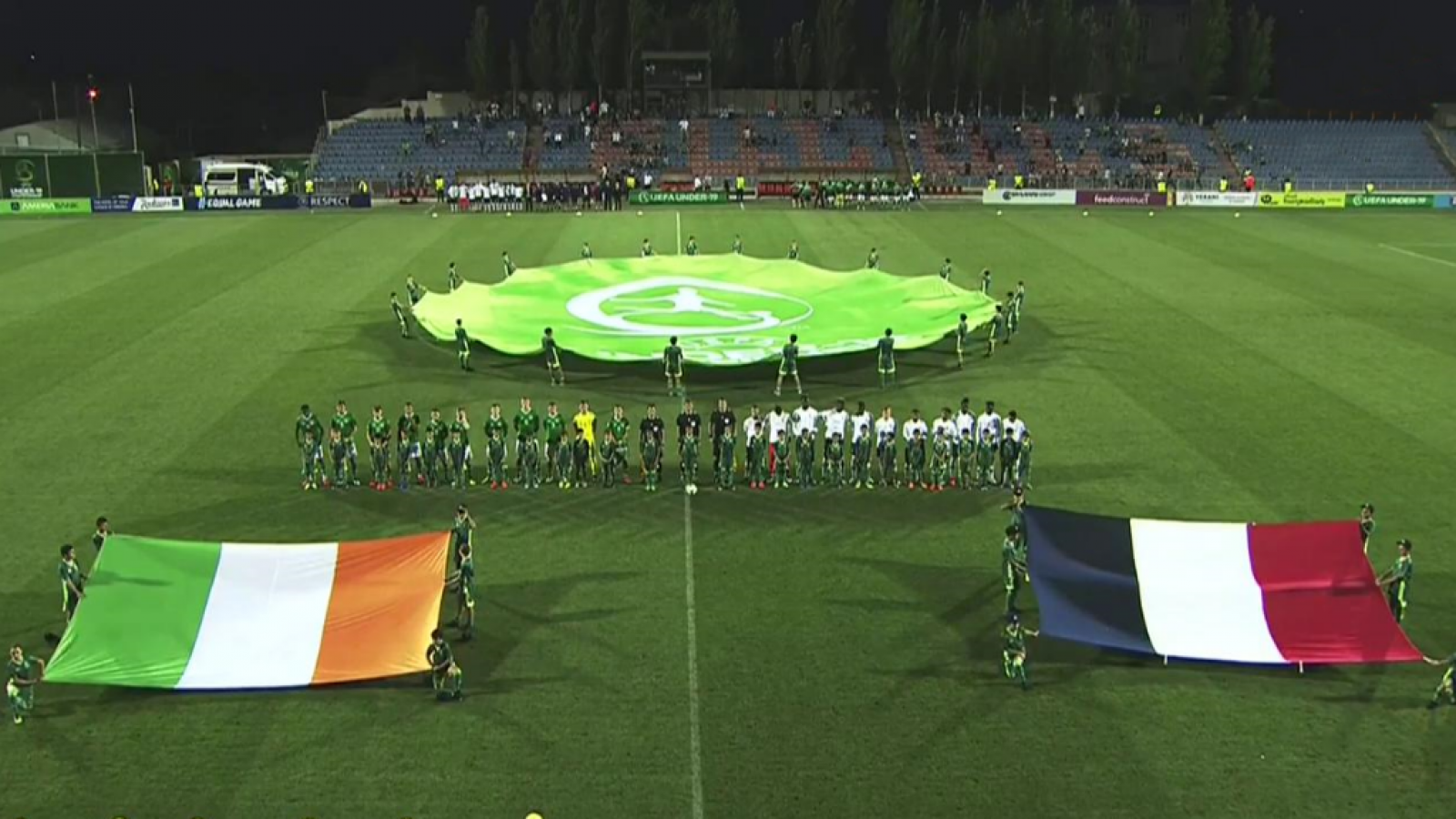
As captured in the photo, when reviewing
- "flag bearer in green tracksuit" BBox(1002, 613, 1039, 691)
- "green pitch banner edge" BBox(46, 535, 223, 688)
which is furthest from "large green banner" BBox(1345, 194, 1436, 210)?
"green pitch banner edge" BBox(46, 535, 223, 688)

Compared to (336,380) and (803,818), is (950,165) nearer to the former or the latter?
(336,380)

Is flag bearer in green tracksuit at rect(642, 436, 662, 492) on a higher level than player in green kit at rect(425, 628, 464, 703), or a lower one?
higher

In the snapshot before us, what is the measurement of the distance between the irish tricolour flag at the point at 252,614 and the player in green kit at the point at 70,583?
0.43m

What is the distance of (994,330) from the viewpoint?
30.5m

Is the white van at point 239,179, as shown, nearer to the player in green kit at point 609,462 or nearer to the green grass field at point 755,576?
the green grass field at point 755,576

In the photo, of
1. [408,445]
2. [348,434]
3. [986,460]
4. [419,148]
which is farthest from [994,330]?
[419,148]

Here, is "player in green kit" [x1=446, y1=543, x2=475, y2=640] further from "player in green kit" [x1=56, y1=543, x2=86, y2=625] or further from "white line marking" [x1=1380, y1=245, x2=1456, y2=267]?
"white line marking" [x1=1380, y1=245, x2=1456, y2=267]

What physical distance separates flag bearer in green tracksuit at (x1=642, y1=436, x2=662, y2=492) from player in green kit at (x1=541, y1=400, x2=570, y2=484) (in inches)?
56.0

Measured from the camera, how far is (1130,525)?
16.0 metres

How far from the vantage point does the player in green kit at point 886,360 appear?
26766 millimetres

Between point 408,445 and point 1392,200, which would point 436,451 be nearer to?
point 408,445

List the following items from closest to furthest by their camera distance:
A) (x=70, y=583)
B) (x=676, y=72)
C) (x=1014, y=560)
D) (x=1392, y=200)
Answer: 1. (x=70, y=583)
2. (x=1014, y=560)
3. (x=1392, y=200)
4. (x=676, y=72)

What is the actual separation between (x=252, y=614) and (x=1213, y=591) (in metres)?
11.5

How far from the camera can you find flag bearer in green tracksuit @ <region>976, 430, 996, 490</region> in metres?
20.9
